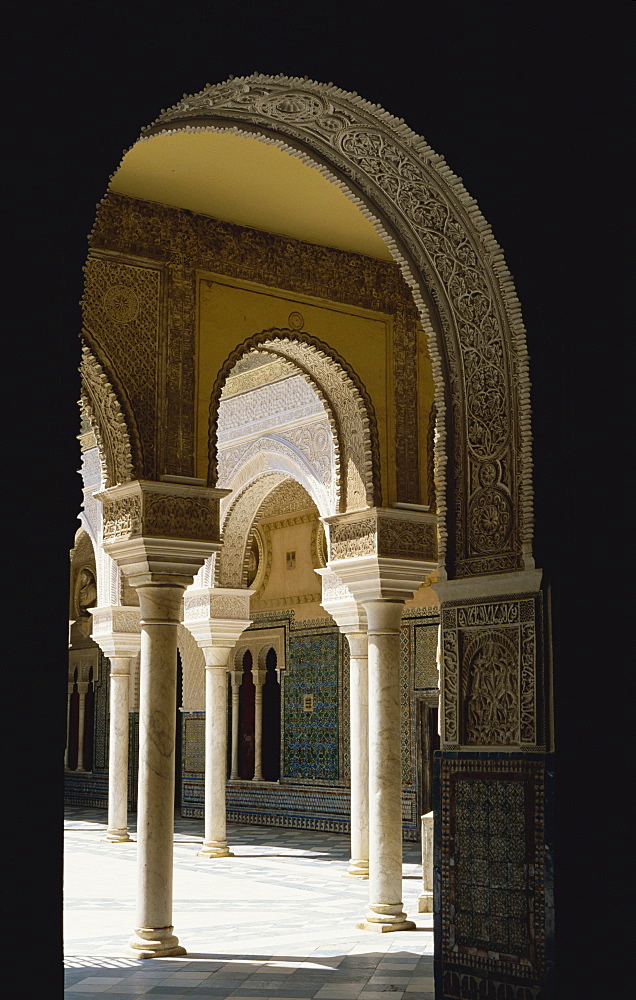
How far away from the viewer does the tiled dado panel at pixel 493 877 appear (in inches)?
165

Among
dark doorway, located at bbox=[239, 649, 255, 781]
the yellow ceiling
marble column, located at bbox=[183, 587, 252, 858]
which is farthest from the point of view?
dark doorway, located at bbox=[239, 649, 255, 781]

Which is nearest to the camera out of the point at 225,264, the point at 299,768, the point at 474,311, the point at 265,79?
the point at 265,79

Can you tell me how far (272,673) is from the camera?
15.8m

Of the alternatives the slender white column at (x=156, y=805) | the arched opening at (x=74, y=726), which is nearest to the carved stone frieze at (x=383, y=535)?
the slender white column at (x=156, y=805)

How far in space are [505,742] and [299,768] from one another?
10766 millimetres

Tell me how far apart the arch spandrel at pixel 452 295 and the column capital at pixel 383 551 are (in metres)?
3.00

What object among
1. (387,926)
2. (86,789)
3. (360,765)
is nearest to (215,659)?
(360,765)

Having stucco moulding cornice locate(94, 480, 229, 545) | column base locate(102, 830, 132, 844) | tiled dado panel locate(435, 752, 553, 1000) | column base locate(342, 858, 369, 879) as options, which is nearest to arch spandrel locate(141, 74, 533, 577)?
tiled dado panel locate(435, 752, 553, 1000)

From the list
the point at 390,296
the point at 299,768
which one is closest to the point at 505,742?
the point at 390,296

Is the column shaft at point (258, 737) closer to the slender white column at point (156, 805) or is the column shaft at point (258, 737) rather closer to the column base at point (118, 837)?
the column base at point (118, 837)

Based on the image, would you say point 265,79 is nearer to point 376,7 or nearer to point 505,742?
point 376,7

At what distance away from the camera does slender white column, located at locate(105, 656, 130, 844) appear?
12883 mm

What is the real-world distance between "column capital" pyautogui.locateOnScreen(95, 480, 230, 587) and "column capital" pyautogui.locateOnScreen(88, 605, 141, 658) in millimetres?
6180

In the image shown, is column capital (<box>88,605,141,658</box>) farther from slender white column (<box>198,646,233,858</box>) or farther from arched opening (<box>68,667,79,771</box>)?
arched opening (<box>68,667,79,771</box>)
